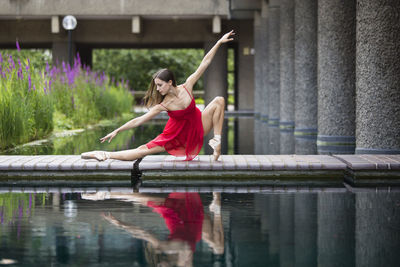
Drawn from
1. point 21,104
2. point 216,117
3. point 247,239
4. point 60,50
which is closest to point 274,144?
point 21,104

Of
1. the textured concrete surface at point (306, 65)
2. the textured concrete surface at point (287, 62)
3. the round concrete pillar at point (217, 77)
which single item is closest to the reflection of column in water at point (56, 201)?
the textured concrete surface at point (306, 65)

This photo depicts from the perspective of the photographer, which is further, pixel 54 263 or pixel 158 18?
pixel 158 18

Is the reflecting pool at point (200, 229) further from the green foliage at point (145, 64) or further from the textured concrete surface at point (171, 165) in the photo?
the green foliage at point (145, 64)

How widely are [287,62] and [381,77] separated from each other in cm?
854

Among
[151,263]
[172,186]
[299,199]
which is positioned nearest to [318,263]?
[151,263]

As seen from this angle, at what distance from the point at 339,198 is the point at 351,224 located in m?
1.20

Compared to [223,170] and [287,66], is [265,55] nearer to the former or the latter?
[287,66]

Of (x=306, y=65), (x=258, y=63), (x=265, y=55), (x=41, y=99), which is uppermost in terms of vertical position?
(x=265, y=55)

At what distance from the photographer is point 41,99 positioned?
1219 centimetres

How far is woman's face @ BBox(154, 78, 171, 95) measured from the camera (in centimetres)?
691

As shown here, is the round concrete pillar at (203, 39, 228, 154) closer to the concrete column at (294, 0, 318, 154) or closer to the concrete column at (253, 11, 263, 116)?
the concrete column at (253, 11, 263, 116)

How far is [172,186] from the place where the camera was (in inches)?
266

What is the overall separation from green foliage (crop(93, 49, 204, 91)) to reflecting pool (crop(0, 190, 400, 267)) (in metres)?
47.3

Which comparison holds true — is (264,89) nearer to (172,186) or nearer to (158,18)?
(158,18)
